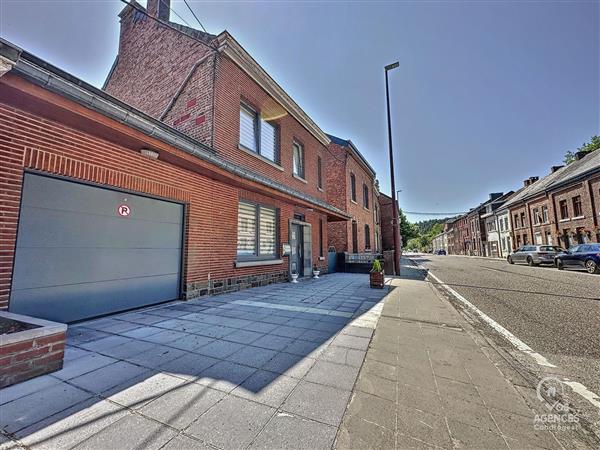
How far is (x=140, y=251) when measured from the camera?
4922 millimetres

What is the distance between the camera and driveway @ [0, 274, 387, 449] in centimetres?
168

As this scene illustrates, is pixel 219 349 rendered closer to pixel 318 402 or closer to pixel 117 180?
pixel 318 402

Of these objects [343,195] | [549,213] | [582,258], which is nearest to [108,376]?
[343,195]

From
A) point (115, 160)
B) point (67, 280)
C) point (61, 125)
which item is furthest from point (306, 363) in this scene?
point (61, 125)

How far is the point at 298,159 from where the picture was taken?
37.5 ft

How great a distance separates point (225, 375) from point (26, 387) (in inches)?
64.8

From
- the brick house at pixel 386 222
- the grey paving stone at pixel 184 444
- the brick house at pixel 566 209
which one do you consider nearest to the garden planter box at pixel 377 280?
the grey paving stone at pixel 184 444

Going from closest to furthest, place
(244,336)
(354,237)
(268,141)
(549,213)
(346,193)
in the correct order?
(244,336)
(268,141)
(346,193)
(354,237)
(549,213)

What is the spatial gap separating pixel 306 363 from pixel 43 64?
466cm

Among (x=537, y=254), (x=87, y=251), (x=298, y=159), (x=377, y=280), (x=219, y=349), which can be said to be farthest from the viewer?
(x=537, y=254)

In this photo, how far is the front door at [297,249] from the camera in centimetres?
984

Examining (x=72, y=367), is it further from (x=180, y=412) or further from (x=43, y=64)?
(x=43, y=64)

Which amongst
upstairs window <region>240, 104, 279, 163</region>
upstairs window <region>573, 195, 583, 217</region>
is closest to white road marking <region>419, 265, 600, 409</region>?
upstairs window <region>240, 104, 279, 163</region>

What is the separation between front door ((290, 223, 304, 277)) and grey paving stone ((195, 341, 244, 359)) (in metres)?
6.47
